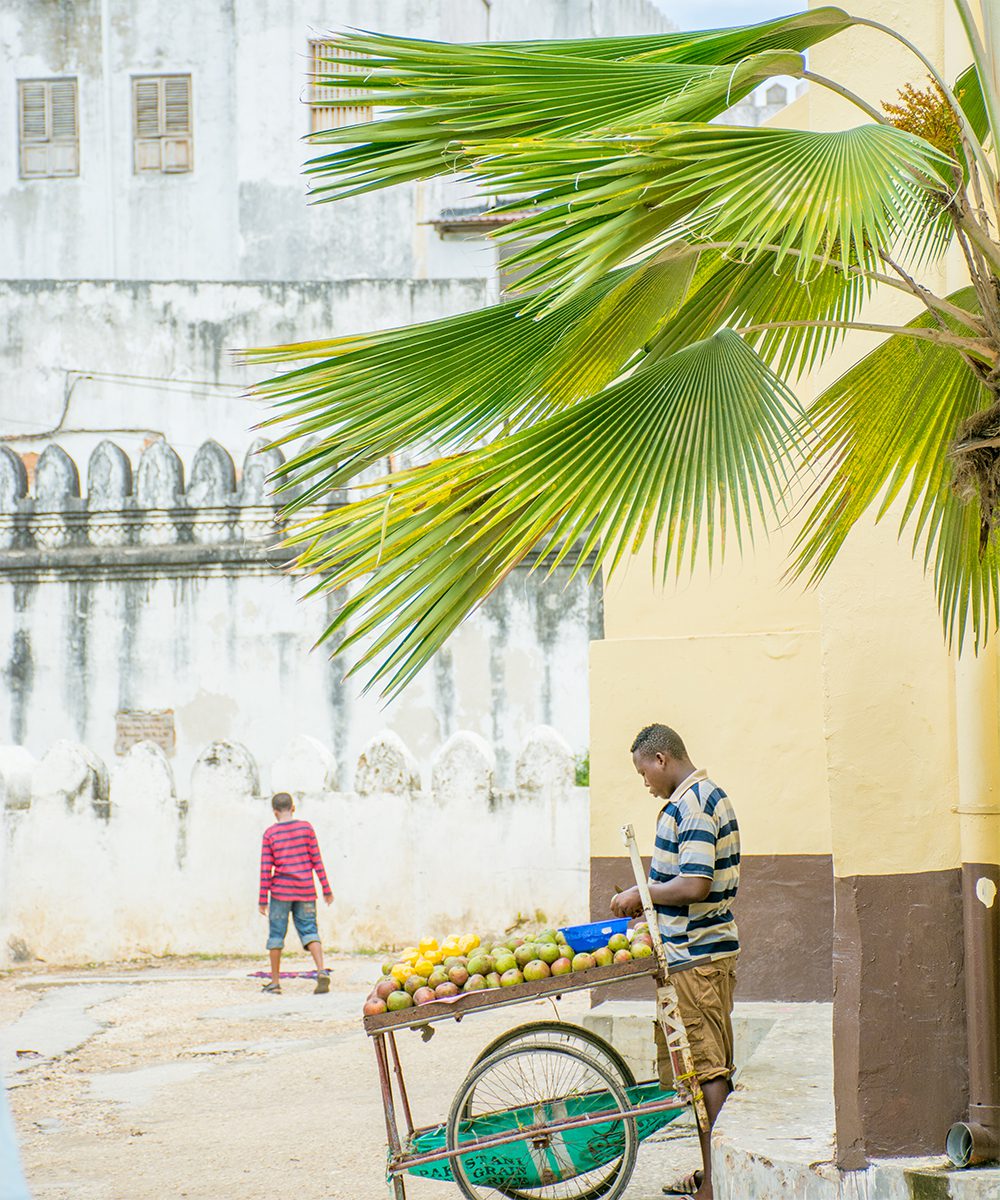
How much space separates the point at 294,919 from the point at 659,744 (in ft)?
21.2

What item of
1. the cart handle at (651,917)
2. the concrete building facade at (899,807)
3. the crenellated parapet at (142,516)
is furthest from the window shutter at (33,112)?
the cart handle at (651,917)

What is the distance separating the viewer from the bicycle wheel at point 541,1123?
512 centimetres

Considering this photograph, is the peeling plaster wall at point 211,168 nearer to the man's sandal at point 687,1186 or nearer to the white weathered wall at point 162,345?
the white weathered wall at point 162,345

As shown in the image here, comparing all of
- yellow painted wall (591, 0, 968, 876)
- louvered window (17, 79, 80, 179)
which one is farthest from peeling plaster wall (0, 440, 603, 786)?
louvered window (17, 79, 80, 179)

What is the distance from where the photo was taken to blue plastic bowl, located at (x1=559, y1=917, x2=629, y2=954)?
5.09m

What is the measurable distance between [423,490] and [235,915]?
967 cm

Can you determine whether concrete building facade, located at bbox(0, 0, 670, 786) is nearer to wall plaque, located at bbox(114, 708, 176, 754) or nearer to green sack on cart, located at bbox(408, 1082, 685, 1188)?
wall plaque, located at bbox(114, 708, 176, 754)

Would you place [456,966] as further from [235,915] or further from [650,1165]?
[235,915]

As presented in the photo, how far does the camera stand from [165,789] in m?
12.9

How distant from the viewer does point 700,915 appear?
5340 millimetres

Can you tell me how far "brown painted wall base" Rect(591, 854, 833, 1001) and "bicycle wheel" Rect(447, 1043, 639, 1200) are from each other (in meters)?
2.12

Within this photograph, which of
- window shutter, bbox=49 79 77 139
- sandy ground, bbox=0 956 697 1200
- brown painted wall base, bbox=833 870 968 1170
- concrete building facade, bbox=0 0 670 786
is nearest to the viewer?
brown painted wall base, bbox=833 870 968 1170

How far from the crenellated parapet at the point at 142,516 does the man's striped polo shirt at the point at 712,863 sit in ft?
31.1

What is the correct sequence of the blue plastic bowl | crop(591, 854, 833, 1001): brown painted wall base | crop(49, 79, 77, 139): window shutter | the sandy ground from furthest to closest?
1. crop(49, 79, 77, 139): window shutter
2. crop(591, 854, 833, 1001): brown painted wall base
3. the sandy ground
4. the blue plastic bowl
